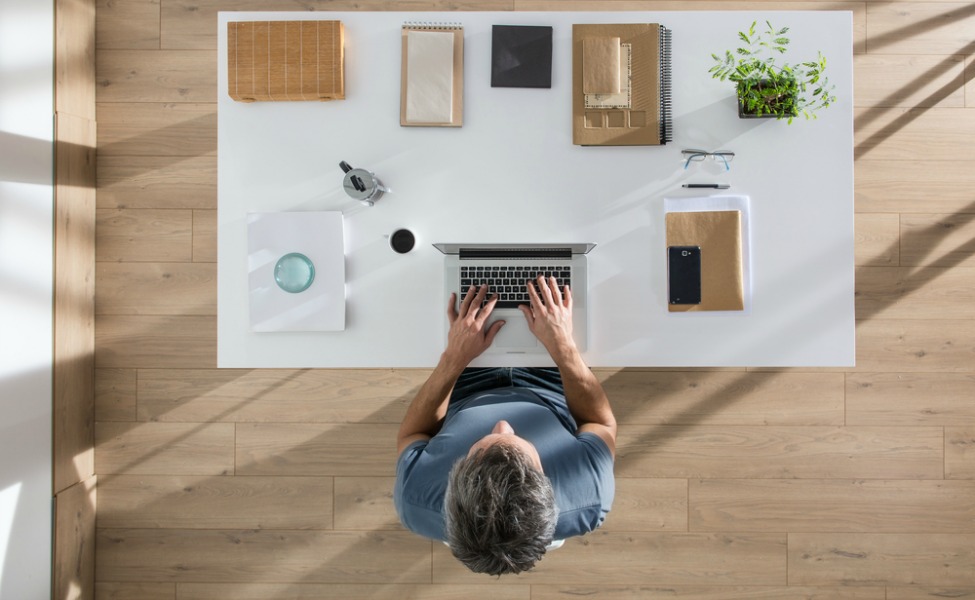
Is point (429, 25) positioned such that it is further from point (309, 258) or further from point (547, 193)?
point (309, 258)

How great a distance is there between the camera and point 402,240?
1416mm

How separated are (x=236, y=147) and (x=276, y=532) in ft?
4.60

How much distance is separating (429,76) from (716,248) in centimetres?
83

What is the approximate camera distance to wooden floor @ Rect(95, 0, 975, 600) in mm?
2045

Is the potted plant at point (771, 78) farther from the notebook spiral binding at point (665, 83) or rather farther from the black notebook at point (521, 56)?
the black notebook at point (521, 56)

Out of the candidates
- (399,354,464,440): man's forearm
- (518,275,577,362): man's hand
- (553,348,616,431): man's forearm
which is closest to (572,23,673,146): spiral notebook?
(518,275,577,362): man's hand

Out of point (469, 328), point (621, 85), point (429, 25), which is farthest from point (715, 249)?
point (429, 25)

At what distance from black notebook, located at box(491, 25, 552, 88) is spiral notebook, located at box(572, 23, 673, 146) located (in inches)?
2.8

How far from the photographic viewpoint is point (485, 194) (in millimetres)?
1432

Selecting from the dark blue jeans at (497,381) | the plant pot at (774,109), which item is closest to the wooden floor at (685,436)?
the dark blue jeans at (497,381)

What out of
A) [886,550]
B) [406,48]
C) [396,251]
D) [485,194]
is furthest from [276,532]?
[886,550]

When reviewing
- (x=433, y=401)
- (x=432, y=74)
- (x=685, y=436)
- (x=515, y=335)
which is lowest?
(x=685, y=436)

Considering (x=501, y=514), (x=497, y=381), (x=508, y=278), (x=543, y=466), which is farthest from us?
(x=497, y=381)

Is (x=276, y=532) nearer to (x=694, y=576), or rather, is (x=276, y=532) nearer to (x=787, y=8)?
(x=694, y=576)
